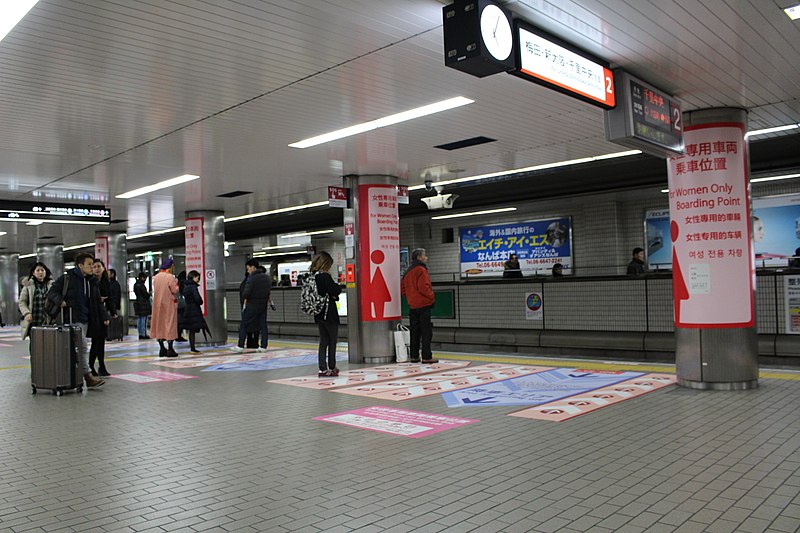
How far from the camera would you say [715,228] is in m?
7.97

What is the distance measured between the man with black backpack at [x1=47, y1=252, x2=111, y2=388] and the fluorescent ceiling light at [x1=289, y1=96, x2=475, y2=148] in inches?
139

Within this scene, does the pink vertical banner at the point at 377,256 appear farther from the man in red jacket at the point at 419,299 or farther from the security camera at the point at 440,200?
the security camera at the point at 440,200

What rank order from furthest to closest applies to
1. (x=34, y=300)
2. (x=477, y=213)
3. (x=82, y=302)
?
(x=477, y=213) → (x=34, y=300) → (x=82, y=302)

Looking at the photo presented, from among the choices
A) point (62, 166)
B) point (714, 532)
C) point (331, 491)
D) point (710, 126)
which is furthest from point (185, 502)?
point (62, 166)

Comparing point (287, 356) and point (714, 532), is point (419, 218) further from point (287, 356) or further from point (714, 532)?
point (714, 532)

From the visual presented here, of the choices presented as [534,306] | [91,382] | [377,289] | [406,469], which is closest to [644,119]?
[406,469]

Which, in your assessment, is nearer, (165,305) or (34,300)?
(34,300)

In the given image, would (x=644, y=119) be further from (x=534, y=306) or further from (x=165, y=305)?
(x=165, y=305)

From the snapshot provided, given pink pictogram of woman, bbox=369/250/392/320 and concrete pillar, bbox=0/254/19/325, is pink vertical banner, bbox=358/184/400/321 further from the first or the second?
concrete pillar, bbox=0/254/19/325

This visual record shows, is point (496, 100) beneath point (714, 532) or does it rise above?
above

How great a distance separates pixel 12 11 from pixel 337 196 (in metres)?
7.16

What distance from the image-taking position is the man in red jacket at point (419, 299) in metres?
11.2

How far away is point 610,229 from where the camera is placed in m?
19.4

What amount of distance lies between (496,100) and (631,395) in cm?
383
